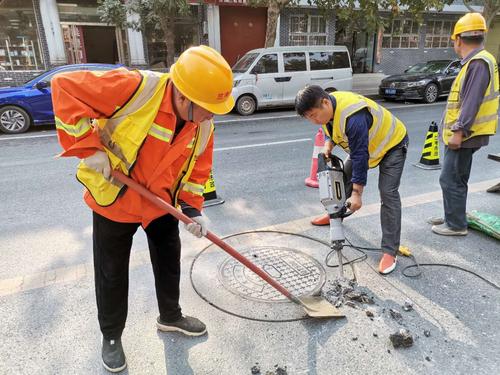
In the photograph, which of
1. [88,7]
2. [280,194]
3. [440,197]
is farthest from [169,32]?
[440,197]

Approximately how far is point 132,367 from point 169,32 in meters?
11.9

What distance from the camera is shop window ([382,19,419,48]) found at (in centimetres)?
2091

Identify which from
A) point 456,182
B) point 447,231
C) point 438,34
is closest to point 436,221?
point 447,231

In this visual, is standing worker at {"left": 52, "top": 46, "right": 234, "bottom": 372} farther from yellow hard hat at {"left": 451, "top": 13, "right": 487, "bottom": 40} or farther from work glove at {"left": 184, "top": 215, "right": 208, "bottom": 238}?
yellow hard hat at {"left": 451, "top": 13, "right": 487, "bottom": 40}

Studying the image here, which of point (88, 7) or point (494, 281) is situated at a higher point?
point (88, 7)

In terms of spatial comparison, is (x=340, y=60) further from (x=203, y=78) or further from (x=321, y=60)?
(x=203, y=78)

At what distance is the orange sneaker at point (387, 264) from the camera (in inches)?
122

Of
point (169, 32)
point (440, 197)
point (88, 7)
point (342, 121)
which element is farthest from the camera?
point (88, 7)

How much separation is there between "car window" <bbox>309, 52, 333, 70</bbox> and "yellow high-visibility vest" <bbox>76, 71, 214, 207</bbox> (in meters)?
10.3

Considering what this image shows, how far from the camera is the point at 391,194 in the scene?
314 cm

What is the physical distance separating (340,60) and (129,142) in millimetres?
11289

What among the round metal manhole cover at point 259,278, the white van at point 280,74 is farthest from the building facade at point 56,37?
the round metal manhole cover at point 259,278

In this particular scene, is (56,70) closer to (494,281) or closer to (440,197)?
(440,197)

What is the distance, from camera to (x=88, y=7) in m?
14.5
